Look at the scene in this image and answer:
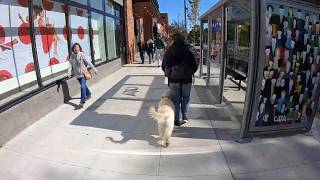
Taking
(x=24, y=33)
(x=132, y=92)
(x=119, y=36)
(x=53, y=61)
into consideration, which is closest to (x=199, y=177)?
(x=24, y=33)

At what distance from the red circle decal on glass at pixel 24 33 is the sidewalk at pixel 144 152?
170 cm

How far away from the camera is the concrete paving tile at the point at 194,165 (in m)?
4.12

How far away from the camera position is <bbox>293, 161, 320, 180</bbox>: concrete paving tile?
393 centimetres

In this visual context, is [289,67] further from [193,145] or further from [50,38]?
[50,38]

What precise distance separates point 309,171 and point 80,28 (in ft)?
27.3

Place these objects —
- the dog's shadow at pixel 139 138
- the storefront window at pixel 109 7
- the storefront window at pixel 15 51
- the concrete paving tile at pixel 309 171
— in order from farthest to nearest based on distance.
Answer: the storefront window at pixel 109 7 < the storefront window at pixel 15 51 < the dog's shadow at pixel 139 138 < the concrete paving tile at pixel 309 171

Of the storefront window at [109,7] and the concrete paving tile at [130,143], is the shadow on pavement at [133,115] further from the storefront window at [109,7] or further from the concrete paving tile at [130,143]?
the storefront window at [109,7]

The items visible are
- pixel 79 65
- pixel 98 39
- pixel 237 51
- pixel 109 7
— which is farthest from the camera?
pixel 109 7

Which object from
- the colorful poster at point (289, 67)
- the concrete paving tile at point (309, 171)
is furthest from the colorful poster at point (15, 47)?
the concrete paving tile at point (309, 171)

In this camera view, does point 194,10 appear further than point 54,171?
Yes

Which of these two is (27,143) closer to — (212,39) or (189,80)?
(189,80)

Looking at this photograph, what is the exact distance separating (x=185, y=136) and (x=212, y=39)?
4609mm

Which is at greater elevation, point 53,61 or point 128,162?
point 53,61

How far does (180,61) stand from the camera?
5.45 metres
